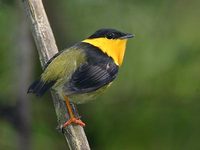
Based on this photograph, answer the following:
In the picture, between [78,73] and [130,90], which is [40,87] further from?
[130,90]

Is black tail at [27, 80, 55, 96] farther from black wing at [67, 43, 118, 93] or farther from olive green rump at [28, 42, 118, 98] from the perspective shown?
black wing at [67, 43, 118, 93]

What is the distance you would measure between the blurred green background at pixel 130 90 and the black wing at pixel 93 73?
44.0 inches

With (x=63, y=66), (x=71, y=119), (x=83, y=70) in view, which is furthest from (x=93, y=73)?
(x=71, y=119)

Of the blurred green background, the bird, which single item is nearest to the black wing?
the bird

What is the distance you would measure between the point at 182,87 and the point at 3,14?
1.92 metres

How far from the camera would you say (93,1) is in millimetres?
7902

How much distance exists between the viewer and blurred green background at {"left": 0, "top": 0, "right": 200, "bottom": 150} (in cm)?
745

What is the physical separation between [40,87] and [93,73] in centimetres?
48

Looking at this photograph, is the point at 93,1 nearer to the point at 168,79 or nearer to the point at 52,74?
the point at 168,79

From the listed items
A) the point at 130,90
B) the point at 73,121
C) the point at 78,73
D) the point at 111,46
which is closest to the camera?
the point at 73,121

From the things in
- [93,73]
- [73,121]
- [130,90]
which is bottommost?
[130,90]

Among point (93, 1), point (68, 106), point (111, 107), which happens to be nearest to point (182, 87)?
point (111, 107)

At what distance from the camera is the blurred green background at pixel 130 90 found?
7.45 meters

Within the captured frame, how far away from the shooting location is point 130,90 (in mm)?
7789
